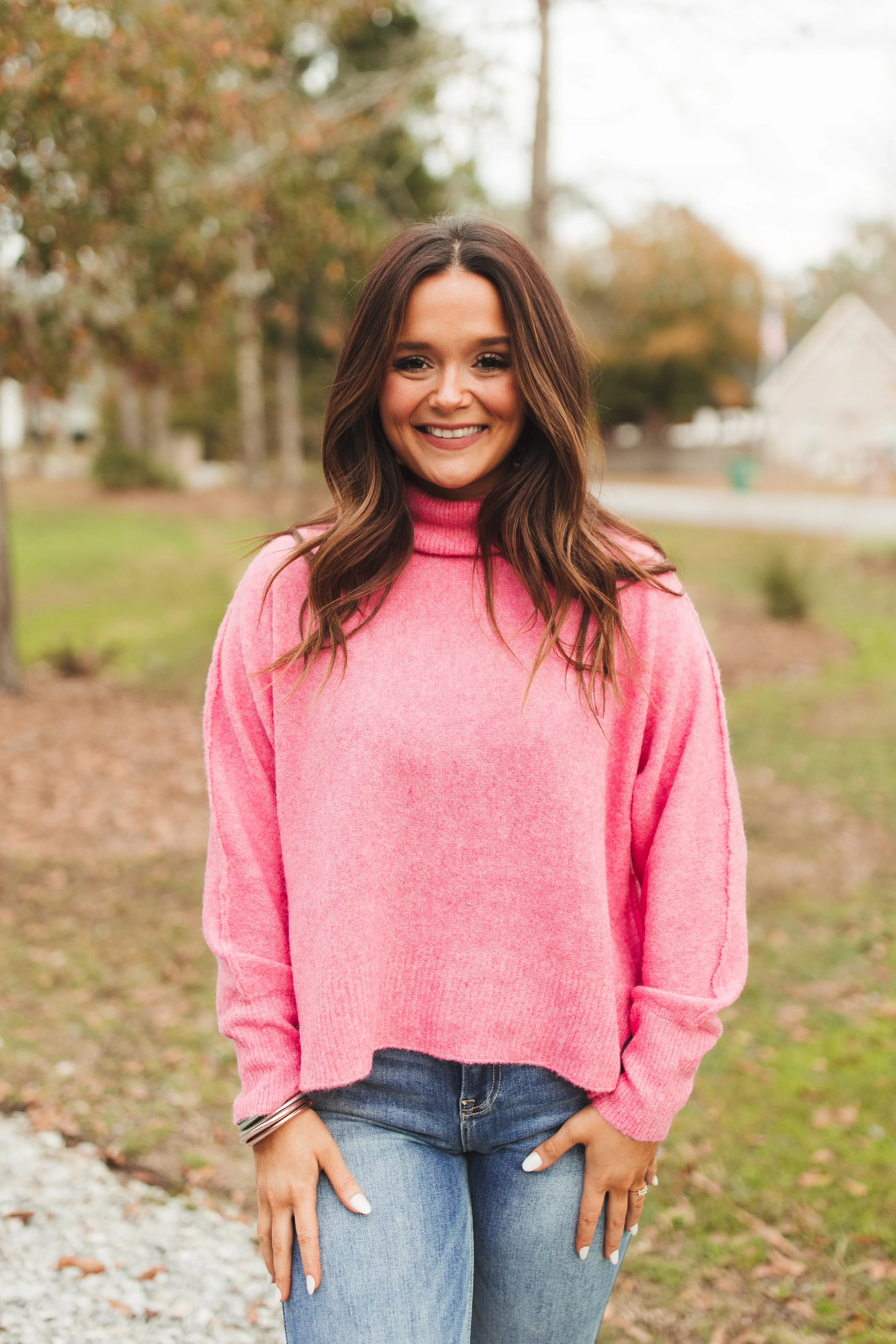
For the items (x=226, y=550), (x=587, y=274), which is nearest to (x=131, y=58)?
(x=226, y=550)

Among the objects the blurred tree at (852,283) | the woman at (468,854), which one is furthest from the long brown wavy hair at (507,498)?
the blurred tree at (852,283)

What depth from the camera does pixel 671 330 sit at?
122ft

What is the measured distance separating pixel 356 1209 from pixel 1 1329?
1.50 meters

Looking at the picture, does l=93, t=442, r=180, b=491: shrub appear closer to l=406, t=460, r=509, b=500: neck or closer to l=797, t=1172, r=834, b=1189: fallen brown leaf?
l=797, t=1172, r=834, b=1189: fallen brown leaf

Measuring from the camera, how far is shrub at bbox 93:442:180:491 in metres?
24.7

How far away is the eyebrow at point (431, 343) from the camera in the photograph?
1.79 m

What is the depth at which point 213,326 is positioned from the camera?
8000 mm

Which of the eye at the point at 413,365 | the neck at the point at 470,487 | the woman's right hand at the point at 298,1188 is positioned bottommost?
the woman's right hand at the point at 298,1188

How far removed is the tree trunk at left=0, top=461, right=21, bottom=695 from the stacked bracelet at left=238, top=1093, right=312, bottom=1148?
6738 mm

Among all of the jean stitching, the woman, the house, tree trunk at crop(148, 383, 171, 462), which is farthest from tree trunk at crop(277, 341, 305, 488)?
the house

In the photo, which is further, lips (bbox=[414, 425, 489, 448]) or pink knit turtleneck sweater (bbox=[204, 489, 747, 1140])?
lips (bbox=[414, 425, 489, 448])

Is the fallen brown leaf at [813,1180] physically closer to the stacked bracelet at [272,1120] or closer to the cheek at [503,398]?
the stacked bracelet at [272,1120]

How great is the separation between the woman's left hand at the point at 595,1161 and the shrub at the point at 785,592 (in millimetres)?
10745

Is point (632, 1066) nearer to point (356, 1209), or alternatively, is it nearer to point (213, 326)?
point (356, 1209)
